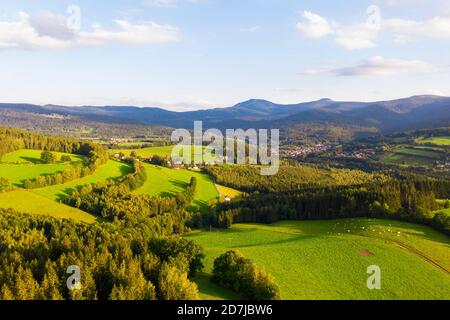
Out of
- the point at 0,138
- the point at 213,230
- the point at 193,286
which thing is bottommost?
the point at 213,230

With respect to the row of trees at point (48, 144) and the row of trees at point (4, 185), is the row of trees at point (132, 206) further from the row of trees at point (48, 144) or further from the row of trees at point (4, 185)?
the row of trees at point (48, 144)

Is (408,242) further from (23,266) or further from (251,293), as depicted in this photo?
(23,266)

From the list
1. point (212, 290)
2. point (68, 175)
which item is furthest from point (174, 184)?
point (212, 290)

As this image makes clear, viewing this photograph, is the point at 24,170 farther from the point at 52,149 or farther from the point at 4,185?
the point at 52,149

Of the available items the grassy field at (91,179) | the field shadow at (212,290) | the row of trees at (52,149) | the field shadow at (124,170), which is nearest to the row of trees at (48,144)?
the row of trees at (52,149)
